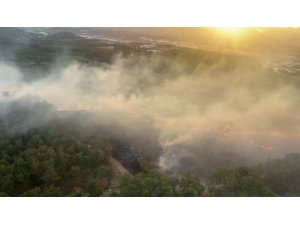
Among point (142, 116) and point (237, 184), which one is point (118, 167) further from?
point (237, 184)

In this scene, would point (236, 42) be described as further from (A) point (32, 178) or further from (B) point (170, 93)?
(A) point (32, 178)

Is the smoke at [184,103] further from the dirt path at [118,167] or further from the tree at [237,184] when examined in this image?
the dirt path at [118,167]

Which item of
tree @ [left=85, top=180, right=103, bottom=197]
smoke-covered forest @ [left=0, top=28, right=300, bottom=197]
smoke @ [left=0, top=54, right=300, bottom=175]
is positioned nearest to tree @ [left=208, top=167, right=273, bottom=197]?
smoke-covered forest @ [left=0, top=28, right=300, bottom=197]

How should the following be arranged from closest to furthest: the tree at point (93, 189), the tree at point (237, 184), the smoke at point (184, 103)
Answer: the tree at point (237, 184) → the tree at point (93, 189) → the smoke at point (184, 103)

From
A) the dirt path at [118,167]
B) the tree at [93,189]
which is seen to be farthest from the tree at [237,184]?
the tree at [93,189]

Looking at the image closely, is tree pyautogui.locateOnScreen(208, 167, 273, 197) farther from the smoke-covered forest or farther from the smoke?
the smoke
